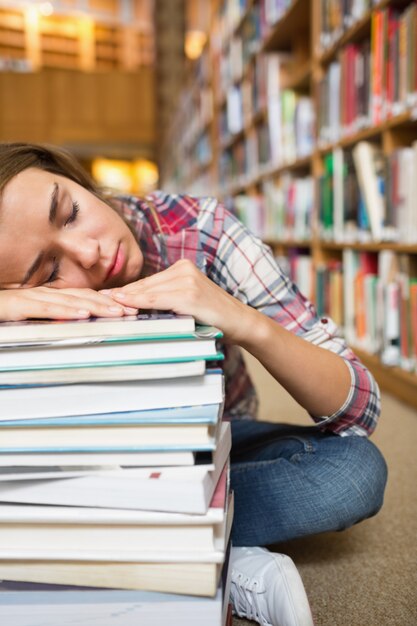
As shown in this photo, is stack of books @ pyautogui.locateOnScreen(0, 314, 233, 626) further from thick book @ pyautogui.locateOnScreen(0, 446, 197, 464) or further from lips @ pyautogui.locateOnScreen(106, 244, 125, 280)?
lips @ pyautogui.locateOnScreen(106, 244, 125, 280)

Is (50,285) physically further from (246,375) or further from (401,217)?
(401,217)

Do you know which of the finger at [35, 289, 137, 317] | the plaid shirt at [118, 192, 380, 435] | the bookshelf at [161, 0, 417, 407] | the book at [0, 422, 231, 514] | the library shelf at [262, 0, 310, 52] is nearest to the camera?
the book at [0, 422, 231, 514]

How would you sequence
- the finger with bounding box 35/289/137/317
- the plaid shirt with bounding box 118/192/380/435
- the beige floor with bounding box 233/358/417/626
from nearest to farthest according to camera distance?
1. the finger with bounding box 35/289/137/317
2. the beige floor with bounding box 233/358/417/626
3. the plaid shirt with bounding box 118/192/380/435

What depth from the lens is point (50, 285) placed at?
2.83ft

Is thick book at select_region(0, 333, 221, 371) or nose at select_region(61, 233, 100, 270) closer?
thick book at select_region(0, 333, 221, 371)

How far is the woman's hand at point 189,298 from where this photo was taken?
0.65 m

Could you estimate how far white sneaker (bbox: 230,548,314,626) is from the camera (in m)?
0.65

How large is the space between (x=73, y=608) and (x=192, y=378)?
26 cm

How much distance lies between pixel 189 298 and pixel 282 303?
0.29 meters

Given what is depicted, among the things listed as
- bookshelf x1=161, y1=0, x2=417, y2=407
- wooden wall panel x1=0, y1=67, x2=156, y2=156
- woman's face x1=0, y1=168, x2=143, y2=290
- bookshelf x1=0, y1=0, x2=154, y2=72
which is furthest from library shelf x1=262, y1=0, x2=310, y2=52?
bookshelf x1=0, y1=0, x2=154, y2=72

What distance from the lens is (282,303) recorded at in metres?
0.91

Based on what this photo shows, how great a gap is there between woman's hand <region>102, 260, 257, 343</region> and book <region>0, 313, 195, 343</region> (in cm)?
6

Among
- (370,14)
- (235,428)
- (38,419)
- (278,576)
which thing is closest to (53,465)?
(38,419)

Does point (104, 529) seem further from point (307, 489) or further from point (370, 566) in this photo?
point (370, 566)
